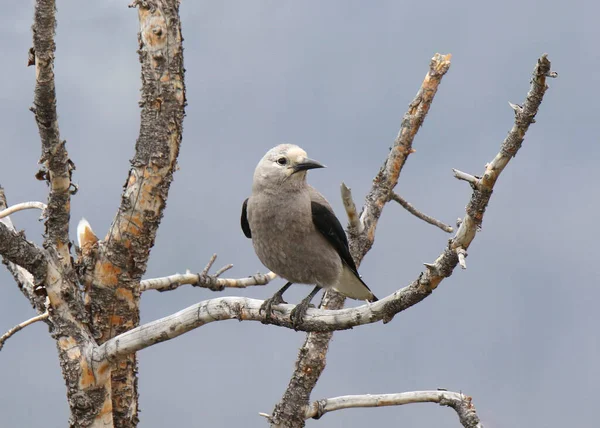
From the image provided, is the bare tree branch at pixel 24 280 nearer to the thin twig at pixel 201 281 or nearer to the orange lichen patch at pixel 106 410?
the thin twig at pixel 201 281

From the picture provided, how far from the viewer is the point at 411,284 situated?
3828mm

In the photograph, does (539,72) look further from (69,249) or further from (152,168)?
(69,249)

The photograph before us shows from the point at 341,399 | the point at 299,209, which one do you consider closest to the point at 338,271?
the point at 299,209

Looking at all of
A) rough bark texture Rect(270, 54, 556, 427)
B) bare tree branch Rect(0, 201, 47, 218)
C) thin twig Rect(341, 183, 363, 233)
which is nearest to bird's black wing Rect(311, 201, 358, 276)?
thin twig Rect(341, 183, 363, 233)

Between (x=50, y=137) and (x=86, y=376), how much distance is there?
157 centimetres

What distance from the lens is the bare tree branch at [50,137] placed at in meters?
4.73

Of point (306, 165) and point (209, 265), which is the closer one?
point (306, 165)

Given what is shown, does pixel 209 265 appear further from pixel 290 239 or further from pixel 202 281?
pixel 290 239

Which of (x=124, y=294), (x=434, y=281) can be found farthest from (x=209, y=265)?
(x=434, y=281)

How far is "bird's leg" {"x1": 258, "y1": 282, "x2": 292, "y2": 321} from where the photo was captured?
484cm

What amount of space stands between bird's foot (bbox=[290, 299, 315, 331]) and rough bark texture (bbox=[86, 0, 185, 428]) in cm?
131

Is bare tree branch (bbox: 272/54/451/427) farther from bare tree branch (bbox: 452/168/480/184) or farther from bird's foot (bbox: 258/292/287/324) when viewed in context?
bare tree branch (bbox: 452/168/480/184)

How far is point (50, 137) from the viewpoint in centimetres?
496

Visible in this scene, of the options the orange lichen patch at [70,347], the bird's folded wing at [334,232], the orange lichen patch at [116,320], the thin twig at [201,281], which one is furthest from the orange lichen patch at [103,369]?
the bird's folded wing at [334,232]
